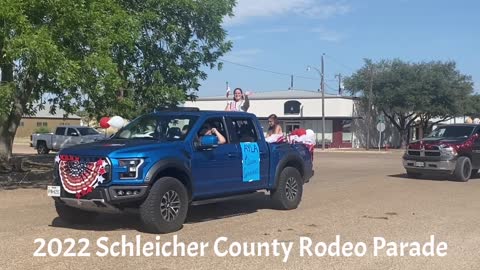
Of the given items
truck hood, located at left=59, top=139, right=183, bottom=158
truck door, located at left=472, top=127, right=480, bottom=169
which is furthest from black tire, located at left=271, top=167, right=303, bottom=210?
truck door, located at left=472, top=127, right=480, bottom=169

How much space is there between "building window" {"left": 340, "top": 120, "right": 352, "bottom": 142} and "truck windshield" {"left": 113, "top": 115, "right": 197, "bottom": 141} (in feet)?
166

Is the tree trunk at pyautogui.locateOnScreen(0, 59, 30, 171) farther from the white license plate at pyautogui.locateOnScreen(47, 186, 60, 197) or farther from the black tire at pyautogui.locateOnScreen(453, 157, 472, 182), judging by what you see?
the black tire at pyautogui.locateOnScreen(453, 157, 472, 182)

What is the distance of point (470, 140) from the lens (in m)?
19.1

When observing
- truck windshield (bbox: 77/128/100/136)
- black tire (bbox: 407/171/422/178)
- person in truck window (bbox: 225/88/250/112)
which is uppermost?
person in truck window (bbox: 225/88/250/112)

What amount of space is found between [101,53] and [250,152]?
4558mm

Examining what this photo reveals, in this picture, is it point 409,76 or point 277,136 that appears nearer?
point 277,136

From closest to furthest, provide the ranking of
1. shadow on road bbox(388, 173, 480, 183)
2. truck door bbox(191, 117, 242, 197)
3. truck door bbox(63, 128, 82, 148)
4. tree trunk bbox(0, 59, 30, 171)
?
1. truck door bbox(191, 117, 242, 197)
2. tree trunk bbox(0, 59, 30, 171)
3. shadow on road bbox(388, 173, 480, 183)
4. truck door bbox(63, 128, 82, 148)

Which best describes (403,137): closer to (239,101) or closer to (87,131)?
(87,131)

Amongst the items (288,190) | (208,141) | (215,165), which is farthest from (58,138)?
(208,141)

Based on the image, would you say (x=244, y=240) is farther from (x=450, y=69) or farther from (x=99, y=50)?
(x=450, y=69)

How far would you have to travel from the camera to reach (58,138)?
120 ft

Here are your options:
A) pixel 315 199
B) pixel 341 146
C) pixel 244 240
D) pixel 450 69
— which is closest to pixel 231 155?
pixel 244 240

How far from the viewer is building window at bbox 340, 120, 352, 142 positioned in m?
59.7

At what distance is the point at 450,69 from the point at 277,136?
50985 millimetres
